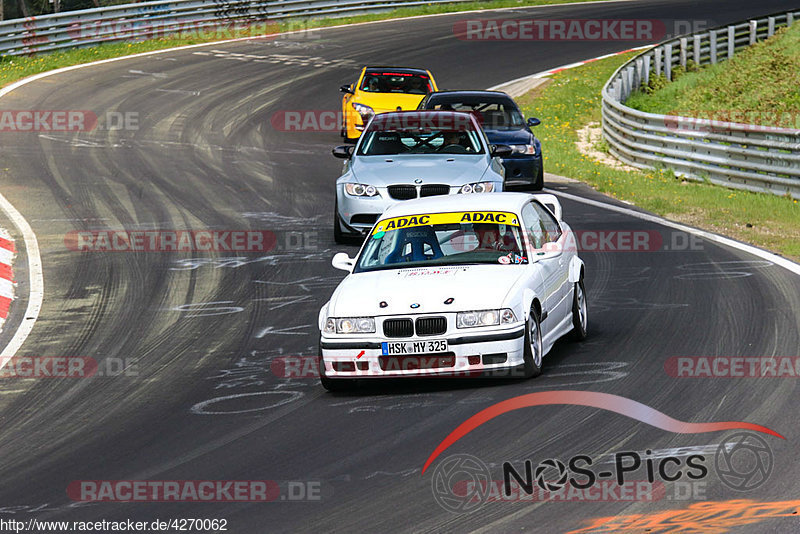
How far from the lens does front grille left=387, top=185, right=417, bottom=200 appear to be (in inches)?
620

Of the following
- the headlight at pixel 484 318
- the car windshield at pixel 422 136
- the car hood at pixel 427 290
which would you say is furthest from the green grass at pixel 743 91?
the headlight at pixel 484 318

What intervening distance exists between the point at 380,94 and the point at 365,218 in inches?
419

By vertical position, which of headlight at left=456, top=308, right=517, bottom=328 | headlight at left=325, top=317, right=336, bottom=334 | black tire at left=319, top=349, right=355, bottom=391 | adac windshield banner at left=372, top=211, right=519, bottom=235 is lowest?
black tire at left=319, top=349, right=355, bottom=391

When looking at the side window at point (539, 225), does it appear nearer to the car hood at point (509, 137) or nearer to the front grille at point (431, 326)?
the front grille at point (431, 326)

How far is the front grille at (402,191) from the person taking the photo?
51.7 ft

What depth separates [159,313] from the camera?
12.7m

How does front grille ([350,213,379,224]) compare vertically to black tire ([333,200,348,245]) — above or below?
above

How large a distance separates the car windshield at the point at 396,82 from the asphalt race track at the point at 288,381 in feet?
12.2

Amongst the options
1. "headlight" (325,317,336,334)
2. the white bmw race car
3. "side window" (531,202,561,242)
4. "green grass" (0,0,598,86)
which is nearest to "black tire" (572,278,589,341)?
the white bmw race car

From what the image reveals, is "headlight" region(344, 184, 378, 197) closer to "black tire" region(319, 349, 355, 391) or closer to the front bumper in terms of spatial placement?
"black tire" region(319, 349, 355, 391)

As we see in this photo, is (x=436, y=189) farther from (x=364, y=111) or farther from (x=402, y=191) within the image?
(x=364, y=111)

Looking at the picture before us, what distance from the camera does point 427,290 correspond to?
9430mm

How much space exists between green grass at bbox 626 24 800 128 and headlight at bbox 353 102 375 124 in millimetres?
8213

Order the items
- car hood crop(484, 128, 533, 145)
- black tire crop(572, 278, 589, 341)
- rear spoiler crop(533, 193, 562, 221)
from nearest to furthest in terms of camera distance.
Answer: black tire crop(572, 278, 589, 341)
rear spoiler crop(533, 193, 562, 221)
car hood crop(484, 128, 533, 145)
